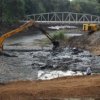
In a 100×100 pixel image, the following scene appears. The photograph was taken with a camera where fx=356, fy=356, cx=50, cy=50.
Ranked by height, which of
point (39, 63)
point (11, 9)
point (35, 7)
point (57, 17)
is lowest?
point (39, 63)

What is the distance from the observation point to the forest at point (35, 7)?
4247 inches

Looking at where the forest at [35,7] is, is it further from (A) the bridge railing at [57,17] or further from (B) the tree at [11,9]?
(A) the bridge railing at [57,17]

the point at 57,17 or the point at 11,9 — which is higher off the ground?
the point at 11,9

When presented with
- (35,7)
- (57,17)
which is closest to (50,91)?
(35,7)

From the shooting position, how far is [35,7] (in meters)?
130

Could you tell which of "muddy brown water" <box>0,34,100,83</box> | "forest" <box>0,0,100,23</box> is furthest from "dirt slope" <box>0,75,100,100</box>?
"forest" <box>0,0,100,23</box>

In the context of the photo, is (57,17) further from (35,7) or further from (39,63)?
(39,63)

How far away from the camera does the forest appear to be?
10788 centimetres

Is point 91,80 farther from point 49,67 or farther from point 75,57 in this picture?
point 75,57

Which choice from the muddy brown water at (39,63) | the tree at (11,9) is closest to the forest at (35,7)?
the tree at (11,9)

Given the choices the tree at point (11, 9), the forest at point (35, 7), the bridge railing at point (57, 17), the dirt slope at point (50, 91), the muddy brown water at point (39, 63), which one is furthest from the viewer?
the bridge railing at point (57, 17)

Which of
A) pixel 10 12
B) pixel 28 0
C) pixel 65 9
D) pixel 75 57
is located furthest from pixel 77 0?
pixel 75 57

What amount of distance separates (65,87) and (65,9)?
131996 millimetres

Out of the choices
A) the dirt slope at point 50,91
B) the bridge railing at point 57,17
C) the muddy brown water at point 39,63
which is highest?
the bridge railing at point 57,17
